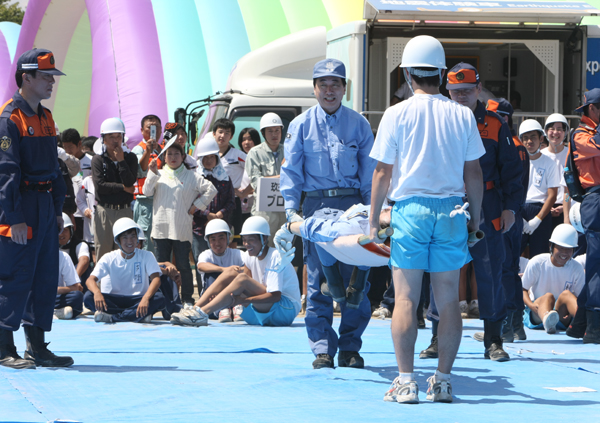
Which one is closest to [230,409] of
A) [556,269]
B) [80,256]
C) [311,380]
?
[311,380]

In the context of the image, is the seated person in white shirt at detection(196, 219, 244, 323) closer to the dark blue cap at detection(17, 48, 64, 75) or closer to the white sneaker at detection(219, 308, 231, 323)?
the white sneaker at detection(219, 308, 231, 323)

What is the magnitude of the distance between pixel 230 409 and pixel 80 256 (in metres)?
5.75

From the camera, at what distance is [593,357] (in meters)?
5.91

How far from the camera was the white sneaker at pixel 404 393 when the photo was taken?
409cm

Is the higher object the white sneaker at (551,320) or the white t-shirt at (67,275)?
the white t-shirt at (67,275)

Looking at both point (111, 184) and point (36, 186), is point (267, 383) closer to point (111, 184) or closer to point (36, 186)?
point (36, 186)

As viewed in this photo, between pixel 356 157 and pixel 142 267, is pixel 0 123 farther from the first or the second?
Answer: pixel 142 267

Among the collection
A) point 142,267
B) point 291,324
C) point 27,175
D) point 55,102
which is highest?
point 55,102

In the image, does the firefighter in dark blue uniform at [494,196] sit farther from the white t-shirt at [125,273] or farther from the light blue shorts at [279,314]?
the white t-shirt at [125,273]

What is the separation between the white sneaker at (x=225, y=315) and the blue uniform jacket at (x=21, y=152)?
3078 millimetres

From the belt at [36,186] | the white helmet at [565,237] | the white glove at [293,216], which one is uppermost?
the belt at [36,186]

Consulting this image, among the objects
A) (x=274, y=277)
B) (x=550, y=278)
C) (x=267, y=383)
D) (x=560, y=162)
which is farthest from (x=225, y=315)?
(x=560, y=162)

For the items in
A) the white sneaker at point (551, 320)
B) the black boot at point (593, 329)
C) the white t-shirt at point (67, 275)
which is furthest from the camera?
the white t-shirt at point (67, 275)

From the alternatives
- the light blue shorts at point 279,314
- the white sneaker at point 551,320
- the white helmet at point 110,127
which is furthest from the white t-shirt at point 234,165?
the white sneaker at point 551,320
